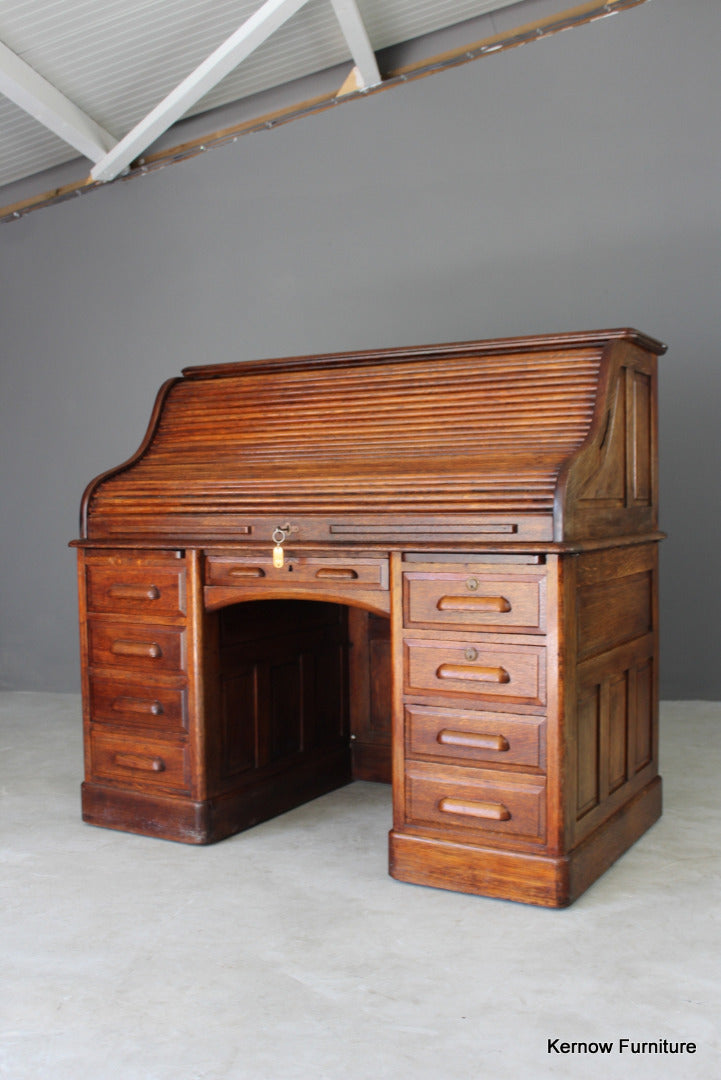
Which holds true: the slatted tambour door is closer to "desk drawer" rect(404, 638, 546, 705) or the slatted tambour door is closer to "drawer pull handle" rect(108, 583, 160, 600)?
"drawer pull handle" rect(108, 583, 160, 600)

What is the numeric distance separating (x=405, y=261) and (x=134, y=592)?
3140 mm

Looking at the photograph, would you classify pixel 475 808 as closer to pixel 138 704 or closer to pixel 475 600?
pixel 475 600

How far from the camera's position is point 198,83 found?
5.51 metres

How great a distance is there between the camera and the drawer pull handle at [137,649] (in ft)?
11.6

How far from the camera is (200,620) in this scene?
11.3ft

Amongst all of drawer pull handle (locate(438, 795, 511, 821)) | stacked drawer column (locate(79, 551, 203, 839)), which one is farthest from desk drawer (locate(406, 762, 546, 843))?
stacked drawer column (locate(79, 551, 203, 839))

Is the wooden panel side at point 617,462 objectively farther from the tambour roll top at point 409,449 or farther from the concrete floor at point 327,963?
the concrete floor at point 327,963

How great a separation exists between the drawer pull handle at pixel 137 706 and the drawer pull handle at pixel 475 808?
1117 mm

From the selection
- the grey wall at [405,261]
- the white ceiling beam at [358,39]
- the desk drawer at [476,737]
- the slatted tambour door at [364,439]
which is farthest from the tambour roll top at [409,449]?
the white ceiling beam at [358,39]

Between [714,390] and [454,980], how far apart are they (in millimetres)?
3856

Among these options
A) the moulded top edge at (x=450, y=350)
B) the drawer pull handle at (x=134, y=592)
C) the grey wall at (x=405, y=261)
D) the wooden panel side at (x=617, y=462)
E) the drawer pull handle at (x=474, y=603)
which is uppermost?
the grey wall at (x=405, y=261)

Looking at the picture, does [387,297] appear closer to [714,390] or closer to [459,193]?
[459,193]

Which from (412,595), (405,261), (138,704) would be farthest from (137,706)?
(405,261)

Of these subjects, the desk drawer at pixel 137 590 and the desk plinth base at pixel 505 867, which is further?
the desk drawer at pixel 137 590
